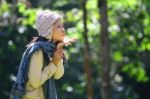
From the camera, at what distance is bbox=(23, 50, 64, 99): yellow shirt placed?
15.6 feet

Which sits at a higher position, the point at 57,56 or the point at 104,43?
the point at 57,56

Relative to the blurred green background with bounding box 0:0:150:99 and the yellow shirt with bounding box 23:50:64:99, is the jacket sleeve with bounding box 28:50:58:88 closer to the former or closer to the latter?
the yellow shirt with bounding box 23:50:64:99

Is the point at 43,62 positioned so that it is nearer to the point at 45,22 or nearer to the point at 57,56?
the point at 57,56

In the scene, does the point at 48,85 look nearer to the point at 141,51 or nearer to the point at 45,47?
the point at 45,47

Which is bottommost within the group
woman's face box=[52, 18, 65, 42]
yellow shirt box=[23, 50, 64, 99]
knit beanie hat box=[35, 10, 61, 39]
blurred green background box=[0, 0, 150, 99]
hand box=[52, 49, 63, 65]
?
blurred green background box=[0, 0, 150, 99]

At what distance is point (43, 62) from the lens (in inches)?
191

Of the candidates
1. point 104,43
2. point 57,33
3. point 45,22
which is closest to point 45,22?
point 45,22

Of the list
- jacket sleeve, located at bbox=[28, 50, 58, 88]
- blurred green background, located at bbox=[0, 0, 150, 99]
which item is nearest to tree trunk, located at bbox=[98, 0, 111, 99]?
blurred green background, located at bbox=[0, 0, 150, 99]

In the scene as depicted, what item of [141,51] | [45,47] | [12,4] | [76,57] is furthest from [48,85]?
[76,57]

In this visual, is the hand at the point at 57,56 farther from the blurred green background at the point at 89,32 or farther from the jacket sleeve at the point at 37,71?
the blurred green background at the point at 89,32

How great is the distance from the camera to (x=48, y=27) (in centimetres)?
489

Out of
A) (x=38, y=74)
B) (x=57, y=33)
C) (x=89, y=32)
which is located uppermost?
(x=57, y=33)

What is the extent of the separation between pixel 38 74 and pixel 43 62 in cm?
13

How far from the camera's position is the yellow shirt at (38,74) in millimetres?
4762
